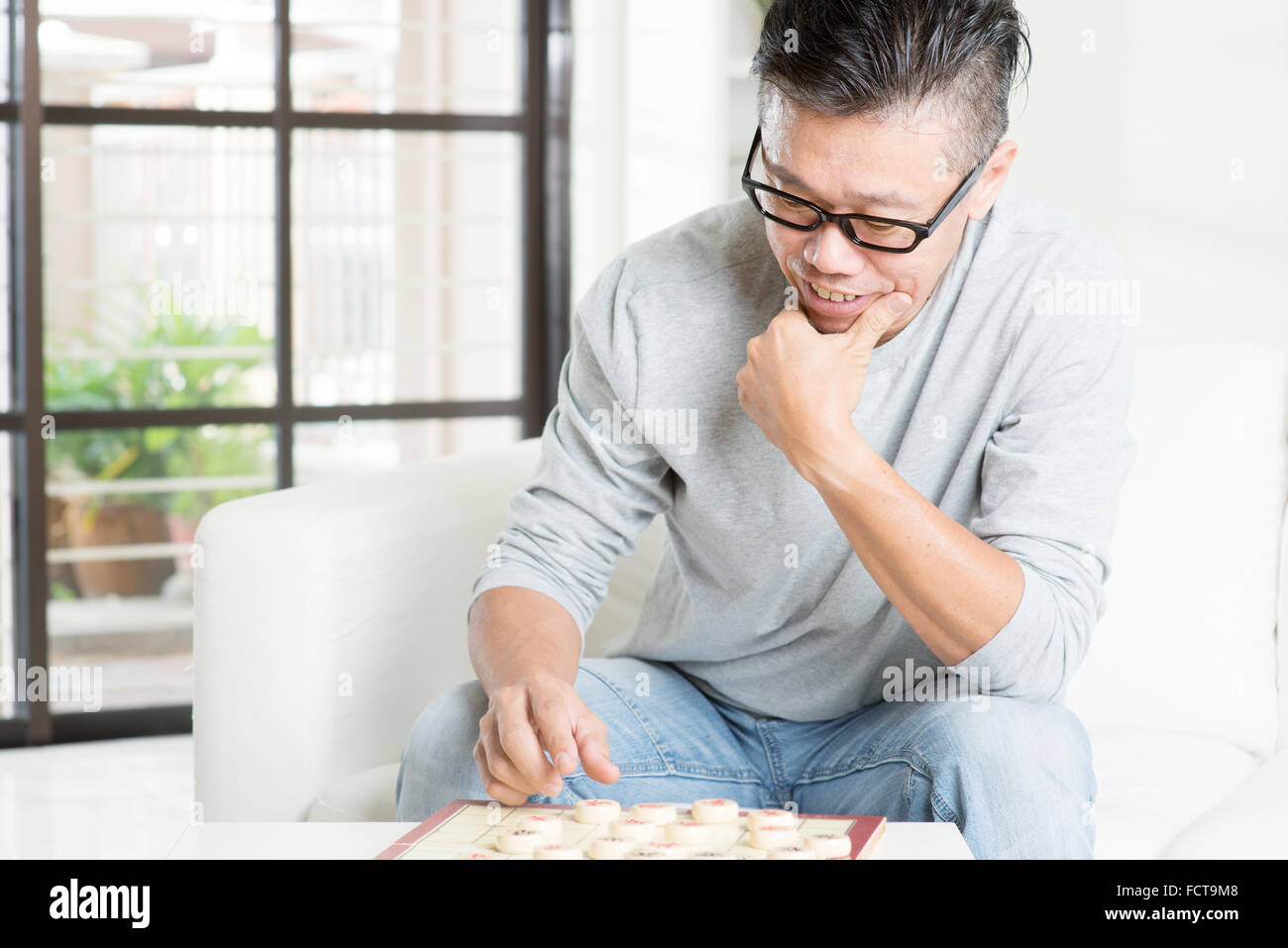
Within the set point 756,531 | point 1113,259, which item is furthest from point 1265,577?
point 756,531

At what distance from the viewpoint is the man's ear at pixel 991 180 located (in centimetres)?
115

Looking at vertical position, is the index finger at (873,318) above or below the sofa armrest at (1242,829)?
above

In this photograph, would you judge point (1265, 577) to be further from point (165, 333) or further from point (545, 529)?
point (165, 333)

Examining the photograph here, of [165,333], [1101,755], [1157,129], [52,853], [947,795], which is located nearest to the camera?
[947,795]

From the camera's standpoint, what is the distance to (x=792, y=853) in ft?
2.77

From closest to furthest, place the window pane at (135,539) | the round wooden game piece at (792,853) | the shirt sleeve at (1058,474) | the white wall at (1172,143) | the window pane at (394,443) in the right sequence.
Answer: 1. the round wooden game piece at (792,853)
2. the shirt sleeve at (1058,474)
3. the white wall at (1172,143)
4. the window pane at (135,539)
5. the window pane at (394,443)

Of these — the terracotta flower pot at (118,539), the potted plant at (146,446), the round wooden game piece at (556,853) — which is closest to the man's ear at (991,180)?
the round wooden game piece at (556,853)

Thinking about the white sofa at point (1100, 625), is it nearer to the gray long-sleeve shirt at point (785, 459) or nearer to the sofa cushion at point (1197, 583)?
the sofa cushion at point (1197, 583)

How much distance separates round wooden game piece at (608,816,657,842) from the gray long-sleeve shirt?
365mm

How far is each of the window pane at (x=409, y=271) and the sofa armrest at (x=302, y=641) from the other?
1744 mm

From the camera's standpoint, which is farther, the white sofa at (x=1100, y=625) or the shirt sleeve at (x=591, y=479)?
the white sofa at (x=1100, y=625)

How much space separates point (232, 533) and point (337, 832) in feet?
1.99

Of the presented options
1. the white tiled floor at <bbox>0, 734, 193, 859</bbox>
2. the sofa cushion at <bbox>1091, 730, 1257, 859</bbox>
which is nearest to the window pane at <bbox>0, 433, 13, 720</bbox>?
the white tiled floor at <bbox>0, 734, 193, 859</bbox>

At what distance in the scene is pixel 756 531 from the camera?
4.18ft
